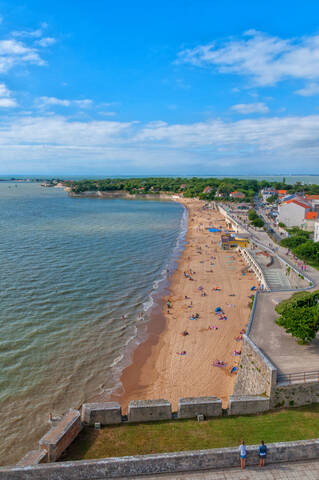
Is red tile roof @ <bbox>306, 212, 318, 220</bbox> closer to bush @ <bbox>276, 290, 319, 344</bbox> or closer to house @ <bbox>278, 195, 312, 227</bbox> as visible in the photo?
house @ <bbox>278, 195, 312, 227</bbox>

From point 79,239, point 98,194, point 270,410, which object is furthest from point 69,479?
point 98,194

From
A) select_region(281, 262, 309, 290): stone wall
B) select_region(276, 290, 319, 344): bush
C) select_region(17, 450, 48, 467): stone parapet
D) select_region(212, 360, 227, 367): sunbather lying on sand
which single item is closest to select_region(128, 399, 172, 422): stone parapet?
select_region(17, 450, 48, 467): stone parapet

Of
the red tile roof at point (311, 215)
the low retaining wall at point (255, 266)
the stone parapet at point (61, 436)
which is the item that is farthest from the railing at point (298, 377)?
the red tile roof at point (311, 215)

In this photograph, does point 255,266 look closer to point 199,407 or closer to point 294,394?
point 294,394

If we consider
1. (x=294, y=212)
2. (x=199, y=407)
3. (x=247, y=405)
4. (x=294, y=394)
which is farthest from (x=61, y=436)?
(x=294, y=212)

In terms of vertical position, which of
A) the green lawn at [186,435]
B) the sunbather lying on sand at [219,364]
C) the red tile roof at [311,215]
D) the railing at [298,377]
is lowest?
the sunbather lying on sand at [219,364]

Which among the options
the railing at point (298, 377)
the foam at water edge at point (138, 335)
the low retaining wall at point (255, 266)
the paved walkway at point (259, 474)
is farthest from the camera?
the low retaining wall at point (255, 266)

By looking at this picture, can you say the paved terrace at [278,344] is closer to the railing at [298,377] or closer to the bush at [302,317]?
the railing at [298,377]
